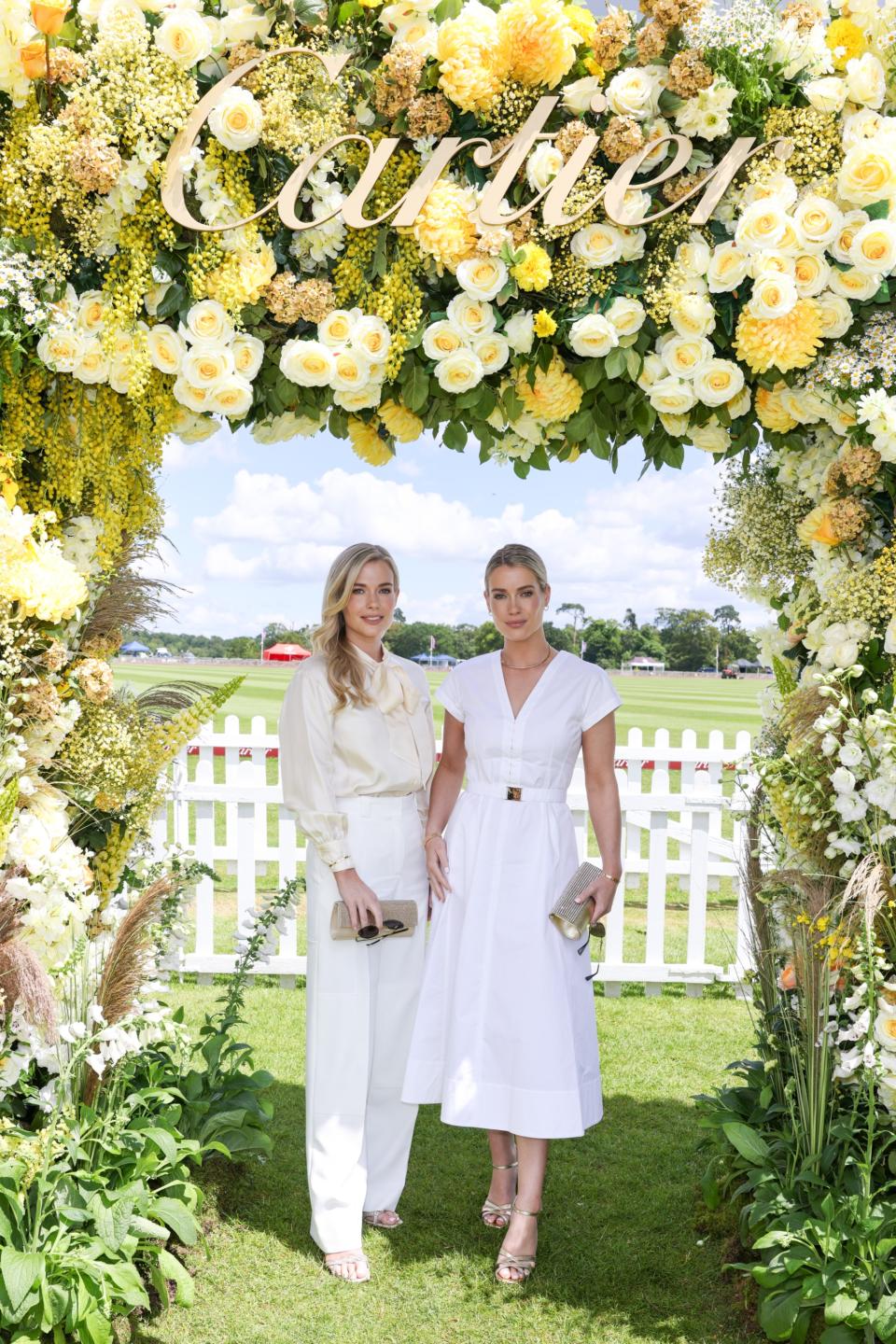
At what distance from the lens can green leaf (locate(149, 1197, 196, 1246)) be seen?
3146 millimetres

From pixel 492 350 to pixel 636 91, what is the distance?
81cm

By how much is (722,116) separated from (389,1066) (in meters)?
2.99

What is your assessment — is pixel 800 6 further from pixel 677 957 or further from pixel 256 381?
pixel 677 957

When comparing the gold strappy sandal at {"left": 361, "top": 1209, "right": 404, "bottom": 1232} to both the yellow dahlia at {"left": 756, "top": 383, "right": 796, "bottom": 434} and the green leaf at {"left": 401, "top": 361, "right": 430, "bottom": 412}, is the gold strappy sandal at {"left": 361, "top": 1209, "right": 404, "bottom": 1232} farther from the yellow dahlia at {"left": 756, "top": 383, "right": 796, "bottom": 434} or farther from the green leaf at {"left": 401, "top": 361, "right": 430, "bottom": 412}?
the yellow dahlia at {"left": 756, "top": 383, "right": 796, "bottom": 434}

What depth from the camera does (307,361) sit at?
3271 mm

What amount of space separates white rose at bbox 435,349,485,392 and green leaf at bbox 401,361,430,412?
0.24ft

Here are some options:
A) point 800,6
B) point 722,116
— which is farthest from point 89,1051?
→ point 800,6

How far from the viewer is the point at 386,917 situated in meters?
3.43

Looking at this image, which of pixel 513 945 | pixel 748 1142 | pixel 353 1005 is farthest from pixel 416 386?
pixel 748 1142

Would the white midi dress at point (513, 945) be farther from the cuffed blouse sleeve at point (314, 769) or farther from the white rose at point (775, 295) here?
the white rose at point (775, 295)

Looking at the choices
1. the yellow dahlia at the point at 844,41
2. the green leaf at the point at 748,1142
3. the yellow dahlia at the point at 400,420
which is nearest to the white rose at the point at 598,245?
the yellow dahlia at the point at 400,420

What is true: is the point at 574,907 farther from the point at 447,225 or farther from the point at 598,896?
the point at 447,225

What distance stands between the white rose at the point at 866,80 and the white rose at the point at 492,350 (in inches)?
46.9

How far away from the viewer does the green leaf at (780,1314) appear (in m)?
2.92
